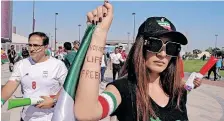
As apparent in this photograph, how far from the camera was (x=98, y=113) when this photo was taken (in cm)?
144

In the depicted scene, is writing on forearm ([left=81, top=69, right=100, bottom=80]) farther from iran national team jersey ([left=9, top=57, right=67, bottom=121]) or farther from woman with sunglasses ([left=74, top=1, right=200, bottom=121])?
iran national team jersey ([left=9, top=57, right=67, bottom=121])

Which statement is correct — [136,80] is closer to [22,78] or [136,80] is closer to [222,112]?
[22,78]

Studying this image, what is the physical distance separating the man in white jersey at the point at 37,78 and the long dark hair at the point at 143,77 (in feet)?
5.39

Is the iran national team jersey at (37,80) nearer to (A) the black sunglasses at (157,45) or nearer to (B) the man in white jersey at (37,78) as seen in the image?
(B) the man in white jersey at (37,78)

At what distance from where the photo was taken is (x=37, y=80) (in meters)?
3.45

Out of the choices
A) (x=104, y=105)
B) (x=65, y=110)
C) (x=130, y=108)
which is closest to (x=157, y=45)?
(x=130, y=108)

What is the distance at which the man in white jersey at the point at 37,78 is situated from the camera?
3.37m

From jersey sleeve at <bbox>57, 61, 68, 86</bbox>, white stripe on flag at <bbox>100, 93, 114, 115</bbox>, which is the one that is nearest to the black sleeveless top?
white stripe on flag at <bbox>100, 93, 114, 115</bbox>

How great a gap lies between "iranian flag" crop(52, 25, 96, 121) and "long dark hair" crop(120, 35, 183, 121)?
1.23ft

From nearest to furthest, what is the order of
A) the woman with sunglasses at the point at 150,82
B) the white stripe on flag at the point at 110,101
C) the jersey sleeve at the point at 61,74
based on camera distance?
the white stripe on flag at the point at 110,101, the woman with sunglasses at the point at 150,82, the jersey sleeve at the point at 61,74

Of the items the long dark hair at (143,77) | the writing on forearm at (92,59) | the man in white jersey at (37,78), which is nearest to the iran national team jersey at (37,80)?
the man in white jersey at (37,78)

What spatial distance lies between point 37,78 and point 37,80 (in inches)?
0.8

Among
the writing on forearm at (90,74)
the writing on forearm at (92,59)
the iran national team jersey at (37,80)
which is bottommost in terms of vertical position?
the iran national team jersey at (37,80)

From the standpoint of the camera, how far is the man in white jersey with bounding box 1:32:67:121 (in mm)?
3367
